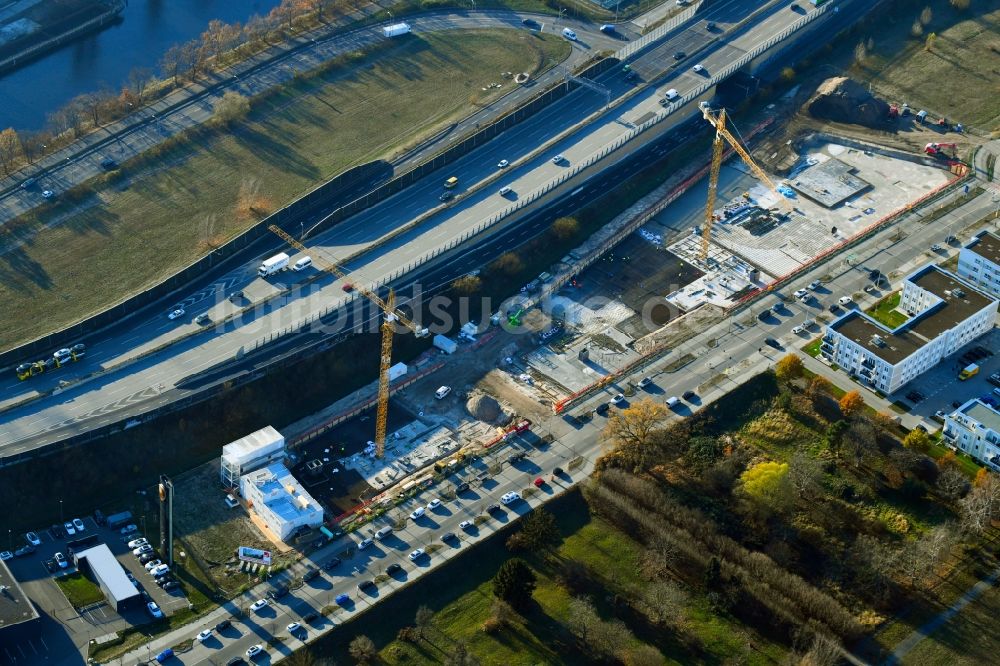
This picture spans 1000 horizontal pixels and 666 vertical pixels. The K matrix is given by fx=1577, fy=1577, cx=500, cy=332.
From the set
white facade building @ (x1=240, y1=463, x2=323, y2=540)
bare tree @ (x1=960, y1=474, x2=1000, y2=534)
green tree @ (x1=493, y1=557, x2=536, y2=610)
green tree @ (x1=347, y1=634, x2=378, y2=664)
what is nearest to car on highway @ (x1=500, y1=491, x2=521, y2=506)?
green tree @ (x1=493, y1=557, x2=536, y2=610)

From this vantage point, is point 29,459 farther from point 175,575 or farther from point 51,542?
point 175,575

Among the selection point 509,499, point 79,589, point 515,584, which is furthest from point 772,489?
point 79,589

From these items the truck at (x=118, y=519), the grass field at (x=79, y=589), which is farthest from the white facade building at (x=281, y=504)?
the grass field at (x=79, y=589)

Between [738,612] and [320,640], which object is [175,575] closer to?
[320,640]

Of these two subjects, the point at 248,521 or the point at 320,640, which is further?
the point at 248,521

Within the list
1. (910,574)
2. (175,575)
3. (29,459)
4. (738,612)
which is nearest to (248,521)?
(175,575)

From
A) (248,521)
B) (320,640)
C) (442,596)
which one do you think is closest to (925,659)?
(442,596)

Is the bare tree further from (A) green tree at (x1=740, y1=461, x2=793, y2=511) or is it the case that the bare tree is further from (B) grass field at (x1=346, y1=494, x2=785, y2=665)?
(B) grass field at (x1=346, y1=494, x2=785, y2=665)
